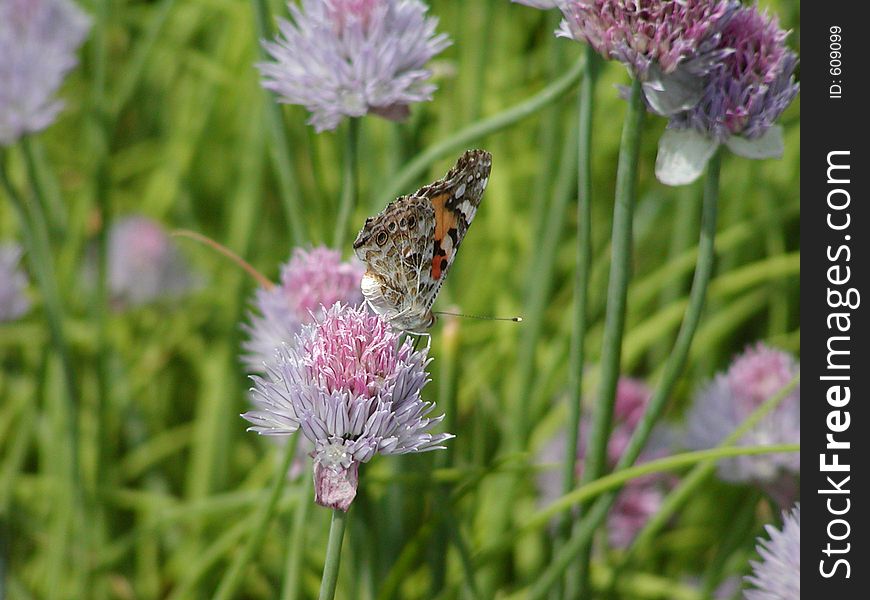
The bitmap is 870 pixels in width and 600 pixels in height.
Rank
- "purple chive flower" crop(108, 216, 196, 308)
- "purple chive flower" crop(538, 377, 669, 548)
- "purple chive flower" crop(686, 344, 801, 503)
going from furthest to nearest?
"purple chive flower" crop(108, 216, 196, 308)
"purple chive flower" crop(538, 377, 669, 548)
"purple chive flower" crop(686, 344, 801, 503)

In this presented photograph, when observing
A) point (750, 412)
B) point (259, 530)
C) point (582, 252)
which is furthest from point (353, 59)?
point (750, 412)

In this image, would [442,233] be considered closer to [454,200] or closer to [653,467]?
[454,200]

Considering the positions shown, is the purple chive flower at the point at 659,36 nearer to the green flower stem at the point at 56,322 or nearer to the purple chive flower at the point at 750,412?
the purple chive flower at the point at 750,412

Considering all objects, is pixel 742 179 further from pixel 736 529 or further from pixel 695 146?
pixel 695 146

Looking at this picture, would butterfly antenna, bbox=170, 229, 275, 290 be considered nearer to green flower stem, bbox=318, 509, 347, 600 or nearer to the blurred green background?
the blurred green background

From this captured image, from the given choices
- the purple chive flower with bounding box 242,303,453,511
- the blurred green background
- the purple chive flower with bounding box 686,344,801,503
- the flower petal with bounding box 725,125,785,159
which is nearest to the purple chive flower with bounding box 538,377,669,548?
the blurred green background

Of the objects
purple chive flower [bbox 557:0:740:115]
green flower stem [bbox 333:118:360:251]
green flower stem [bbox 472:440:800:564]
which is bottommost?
green flower stem [bbox 472:440:800:564]
